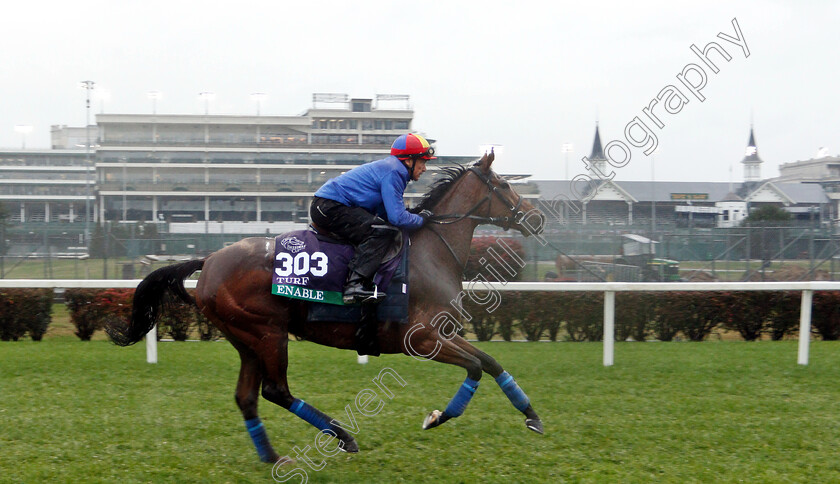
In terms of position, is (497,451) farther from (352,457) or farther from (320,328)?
(320,328)

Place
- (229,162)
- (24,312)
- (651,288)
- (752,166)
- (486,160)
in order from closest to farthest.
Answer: (486,160)
(651,288)
(24,312)
(229,162)
(752,166)

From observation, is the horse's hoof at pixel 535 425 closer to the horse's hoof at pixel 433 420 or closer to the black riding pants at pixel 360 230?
the horse's hoof at pixel 433 420

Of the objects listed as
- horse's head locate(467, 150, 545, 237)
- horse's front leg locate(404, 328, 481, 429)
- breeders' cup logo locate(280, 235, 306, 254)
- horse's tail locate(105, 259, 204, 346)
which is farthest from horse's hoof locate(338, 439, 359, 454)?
horse's head locate(467, 150, 545, 237)

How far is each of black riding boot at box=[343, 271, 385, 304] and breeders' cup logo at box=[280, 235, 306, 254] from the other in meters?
0.36

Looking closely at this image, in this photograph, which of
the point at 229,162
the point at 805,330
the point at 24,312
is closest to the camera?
the point at 805,330

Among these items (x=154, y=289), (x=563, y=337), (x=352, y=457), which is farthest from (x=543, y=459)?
(x=563, y=337)

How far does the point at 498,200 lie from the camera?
15.0 ft

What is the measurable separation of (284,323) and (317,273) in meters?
0.38

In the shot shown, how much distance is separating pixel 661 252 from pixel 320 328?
10.0 meters

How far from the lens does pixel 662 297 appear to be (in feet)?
29.4

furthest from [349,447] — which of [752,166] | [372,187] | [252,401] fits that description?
[752,166]

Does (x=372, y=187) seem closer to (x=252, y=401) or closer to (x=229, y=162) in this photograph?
(x=252, y=401)

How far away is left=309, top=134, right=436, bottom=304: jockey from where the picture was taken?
3982mm

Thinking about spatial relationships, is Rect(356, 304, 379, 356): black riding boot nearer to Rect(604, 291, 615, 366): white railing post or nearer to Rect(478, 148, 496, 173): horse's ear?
Rect(478, 148, 496, 173): horse's ear
